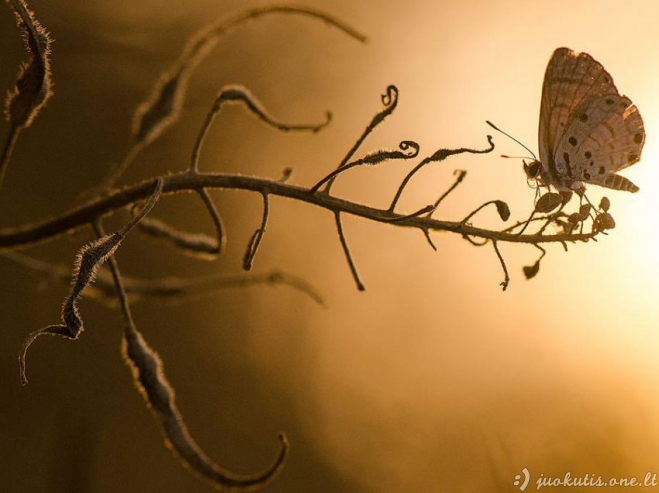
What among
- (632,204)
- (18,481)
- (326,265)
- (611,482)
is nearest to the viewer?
(632,204)

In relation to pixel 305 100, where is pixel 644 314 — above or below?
below

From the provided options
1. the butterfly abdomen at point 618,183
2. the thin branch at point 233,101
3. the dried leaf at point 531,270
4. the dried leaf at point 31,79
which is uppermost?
the dried leaf at point 31,79

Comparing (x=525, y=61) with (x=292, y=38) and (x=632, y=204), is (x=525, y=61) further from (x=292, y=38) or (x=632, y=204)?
(x=292, y=38)

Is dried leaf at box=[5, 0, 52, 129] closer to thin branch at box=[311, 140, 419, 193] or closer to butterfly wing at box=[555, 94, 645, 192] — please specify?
thin branch at box=[311, 140, 419, 193]

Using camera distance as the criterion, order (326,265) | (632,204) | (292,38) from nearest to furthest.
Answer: (632,204)
(326,265)
(292,38)

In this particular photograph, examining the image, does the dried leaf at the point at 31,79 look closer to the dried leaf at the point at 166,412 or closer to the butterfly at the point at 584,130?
the dried leaf at the point at 166,412

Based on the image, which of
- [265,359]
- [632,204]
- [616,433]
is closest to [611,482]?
[616,433]

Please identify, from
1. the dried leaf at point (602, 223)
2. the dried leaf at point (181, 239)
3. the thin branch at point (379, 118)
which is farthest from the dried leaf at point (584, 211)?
the dried leaf at point (181, 239)

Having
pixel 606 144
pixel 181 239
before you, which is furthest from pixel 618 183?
pixel 181 239
